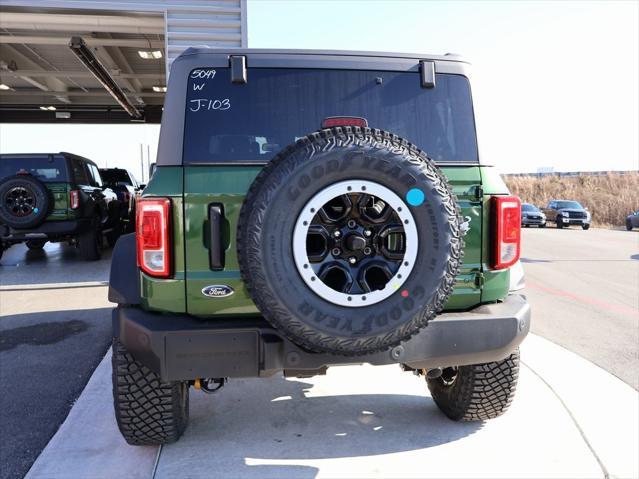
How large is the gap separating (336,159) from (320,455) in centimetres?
172

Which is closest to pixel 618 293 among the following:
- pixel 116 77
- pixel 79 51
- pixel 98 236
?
pixel 98 236

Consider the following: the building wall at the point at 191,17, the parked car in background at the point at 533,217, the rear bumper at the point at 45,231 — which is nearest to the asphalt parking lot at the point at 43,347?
the rear bumper at the point at 45,231

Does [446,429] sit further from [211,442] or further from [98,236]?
[98,236]

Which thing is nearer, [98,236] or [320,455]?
[320,455]

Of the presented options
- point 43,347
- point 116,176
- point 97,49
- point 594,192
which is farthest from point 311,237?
point 594,192

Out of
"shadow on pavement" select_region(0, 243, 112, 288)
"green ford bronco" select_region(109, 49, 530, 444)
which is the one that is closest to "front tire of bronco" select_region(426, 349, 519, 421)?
"green ford bronco" select_region(109, 49, 530, 444)

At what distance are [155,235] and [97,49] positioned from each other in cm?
1370

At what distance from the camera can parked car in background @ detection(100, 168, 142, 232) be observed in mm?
13849

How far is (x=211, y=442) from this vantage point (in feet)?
10.4

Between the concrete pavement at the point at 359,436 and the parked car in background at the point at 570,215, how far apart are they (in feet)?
78.7

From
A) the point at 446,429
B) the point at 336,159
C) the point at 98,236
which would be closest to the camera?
the point at 336,159

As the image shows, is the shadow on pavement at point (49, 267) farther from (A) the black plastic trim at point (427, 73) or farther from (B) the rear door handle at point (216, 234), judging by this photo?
(A) the black plastic trim at point (427, 73)

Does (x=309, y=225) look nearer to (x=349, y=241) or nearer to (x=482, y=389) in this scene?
(x=349, y=241)

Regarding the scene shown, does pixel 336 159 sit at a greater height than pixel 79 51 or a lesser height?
lesser
